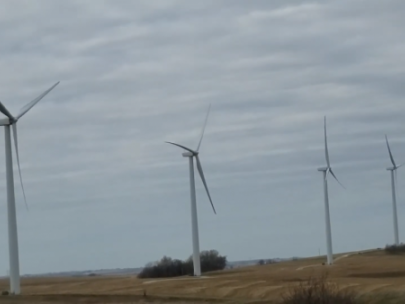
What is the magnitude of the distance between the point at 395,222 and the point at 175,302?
250ft

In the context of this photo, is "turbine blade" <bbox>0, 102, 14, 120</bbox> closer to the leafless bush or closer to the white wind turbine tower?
the white wind turbine tower

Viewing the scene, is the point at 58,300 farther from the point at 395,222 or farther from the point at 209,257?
the point at 209,257

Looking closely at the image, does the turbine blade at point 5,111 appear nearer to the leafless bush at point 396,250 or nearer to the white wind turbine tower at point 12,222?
the white wind turbine tower at point 12,222

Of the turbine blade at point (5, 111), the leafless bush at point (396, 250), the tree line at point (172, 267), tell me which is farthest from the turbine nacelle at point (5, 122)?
the leafless bush at point (396, 250)

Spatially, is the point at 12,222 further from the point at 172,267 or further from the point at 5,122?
the point at 172,267

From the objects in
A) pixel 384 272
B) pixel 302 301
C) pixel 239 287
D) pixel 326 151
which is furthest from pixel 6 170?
pixel 326 151

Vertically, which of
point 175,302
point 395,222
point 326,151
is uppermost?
point 326,151

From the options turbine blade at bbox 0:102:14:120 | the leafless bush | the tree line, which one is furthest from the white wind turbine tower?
the leafless bush

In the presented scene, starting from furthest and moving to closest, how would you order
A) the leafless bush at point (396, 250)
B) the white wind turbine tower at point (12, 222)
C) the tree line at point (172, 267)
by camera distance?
1. the leafless bush at point (396, 250)
2. the tree line at point (172, 267)
3. the white wind turbine tower at point (12, 222)

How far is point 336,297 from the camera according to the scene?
35875 mm

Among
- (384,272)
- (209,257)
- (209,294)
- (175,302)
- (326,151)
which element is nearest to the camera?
(175,302)

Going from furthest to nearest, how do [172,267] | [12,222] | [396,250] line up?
[396,250] < [172,267] < [12,222]

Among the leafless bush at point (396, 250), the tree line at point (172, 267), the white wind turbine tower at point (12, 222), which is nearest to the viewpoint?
the white wind turbine tower at point (12, 222)

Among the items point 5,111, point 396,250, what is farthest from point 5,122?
point 396,250
